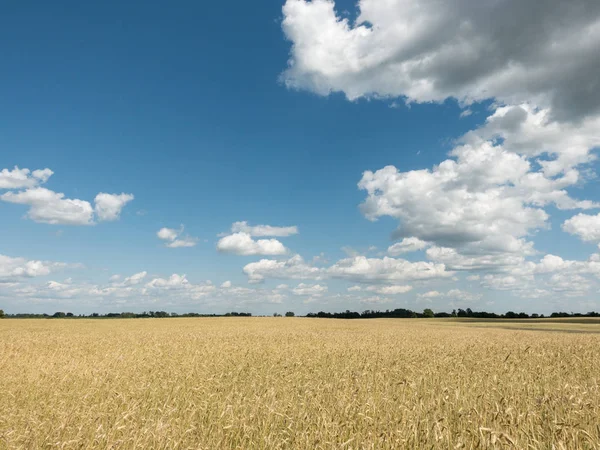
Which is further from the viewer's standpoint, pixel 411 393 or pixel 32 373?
pixel 32 373

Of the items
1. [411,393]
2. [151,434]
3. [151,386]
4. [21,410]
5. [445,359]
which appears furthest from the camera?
[445,359]

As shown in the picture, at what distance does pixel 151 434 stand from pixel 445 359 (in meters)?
9.76

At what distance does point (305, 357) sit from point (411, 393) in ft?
17.3

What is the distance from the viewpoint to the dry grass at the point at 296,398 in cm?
505

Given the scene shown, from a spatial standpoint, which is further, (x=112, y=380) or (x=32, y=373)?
(x=32, y=373)

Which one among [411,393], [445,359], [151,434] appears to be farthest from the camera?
[445,359]

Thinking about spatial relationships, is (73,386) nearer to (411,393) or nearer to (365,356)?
(411,393)

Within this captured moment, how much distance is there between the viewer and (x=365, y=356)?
43.2 feet

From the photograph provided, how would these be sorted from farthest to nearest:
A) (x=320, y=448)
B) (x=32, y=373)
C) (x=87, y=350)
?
(x=87, y=350) < (x=32, y=373) < (x=320, y=448)

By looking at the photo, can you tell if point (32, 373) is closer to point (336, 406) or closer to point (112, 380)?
point (112, 380)

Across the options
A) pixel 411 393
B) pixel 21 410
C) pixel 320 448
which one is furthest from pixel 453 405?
pixel 21 410

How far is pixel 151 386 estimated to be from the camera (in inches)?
350

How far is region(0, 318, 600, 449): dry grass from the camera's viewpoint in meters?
5.05

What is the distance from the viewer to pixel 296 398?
744cm
